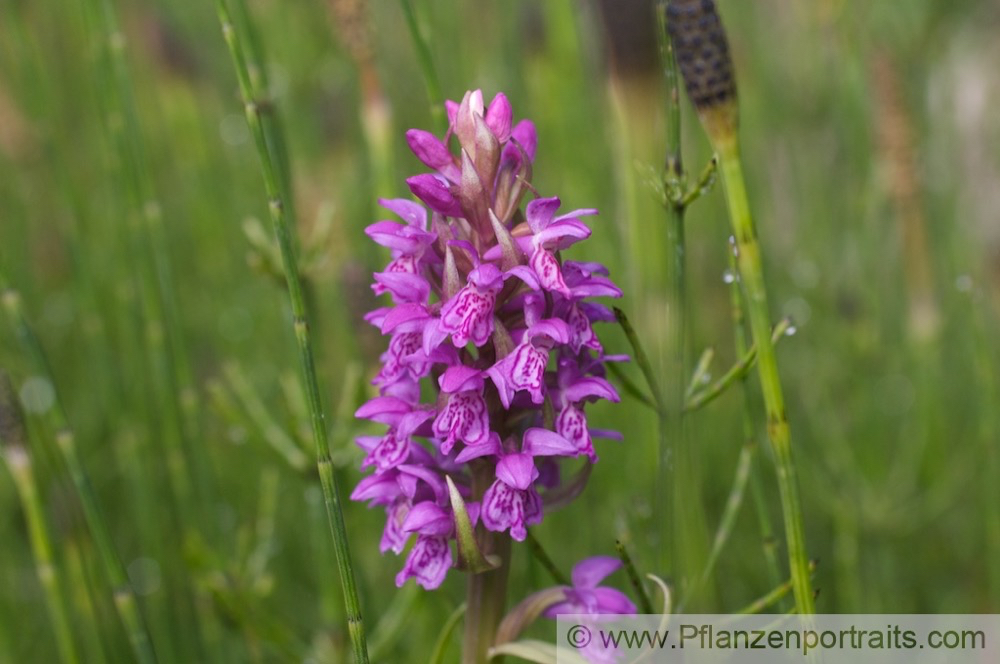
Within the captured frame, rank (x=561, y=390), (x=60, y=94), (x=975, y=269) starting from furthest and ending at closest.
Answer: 1. (x=60, y=94)
2. (x=975, y=269)
3. (x=561, y=390)

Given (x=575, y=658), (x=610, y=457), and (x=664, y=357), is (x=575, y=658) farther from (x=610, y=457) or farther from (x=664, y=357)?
(x=610, y=457)

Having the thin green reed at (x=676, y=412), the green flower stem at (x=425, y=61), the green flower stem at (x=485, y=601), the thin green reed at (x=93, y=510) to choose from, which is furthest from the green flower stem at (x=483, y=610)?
the green flower stem at (x=425, y=61)

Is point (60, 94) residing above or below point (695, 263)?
above

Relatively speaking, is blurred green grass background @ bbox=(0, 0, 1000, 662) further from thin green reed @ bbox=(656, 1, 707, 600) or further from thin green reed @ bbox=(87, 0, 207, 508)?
thin green reed @ bbox=(656, 1, 707, 600)

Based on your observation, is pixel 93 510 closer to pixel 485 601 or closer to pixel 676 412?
pixel 485 601

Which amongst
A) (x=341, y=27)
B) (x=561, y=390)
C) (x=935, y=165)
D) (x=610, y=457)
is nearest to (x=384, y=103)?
(x=341, y=27)

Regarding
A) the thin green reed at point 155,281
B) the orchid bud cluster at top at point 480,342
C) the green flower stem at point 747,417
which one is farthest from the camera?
the thin green reed at point 155,281

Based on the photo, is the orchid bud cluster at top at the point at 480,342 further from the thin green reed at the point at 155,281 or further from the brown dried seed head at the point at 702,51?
the thin green reed at the point at 155,281

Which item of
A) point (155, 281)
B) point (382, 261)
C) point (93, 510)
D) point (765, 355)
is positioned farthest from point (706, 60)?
point (155, 281)
